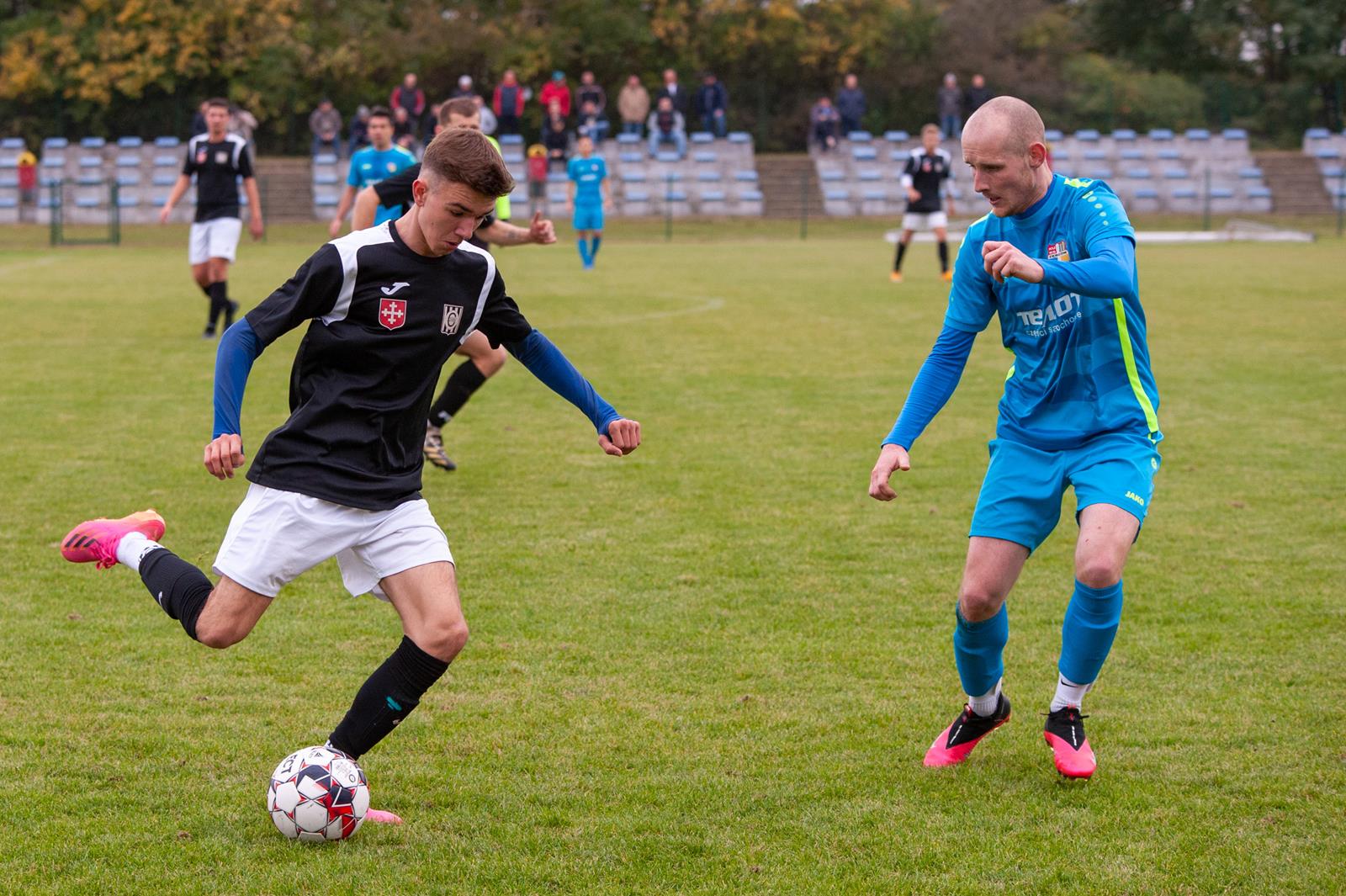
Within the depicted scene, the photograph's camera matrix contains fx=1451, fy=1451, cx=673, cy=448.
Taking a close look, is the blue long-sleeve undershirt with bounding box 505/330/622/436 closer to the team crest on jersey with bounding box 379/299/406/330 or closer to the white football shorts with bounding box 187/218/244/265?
the team crest on jersey with bounding box 379/299/406/330

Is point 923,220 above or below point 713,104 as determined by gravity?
below

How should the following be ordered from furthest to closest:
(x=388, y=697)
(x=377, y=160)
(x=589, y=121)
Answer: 1. (x=589, y=121)
2. (x=377, y=160)
3. (x=388, y=697)

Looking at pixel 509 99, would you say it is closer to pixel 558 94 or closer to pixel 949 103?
pixel 558 94

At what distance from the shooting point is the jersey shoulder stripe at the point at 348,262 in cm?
378

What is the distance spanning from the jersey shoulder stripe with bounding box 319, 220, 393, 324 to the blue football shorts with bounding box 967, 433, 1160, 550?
1886mm

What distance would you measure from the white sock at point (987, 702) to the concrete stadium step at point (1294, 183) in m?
37.1

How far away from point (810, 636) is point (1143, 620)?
136cm

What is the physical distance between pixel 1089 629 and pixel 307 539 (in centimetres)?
221

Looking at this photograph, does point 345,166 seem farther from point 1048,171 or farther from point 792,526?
point 1048,171

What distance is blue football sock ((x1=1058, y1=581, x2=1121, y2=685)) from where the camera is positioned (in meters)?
4.14

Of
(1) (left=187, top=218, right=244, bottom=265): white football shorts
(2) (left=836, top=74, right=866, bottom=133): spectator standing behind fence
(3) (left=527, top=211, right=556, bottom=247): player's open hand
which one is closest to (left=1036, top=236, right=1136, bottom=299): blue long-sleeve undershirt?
(3) (left=527, top=211, right=556, bottom=247): player's open hand

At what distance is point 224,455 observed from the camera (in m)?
3.63

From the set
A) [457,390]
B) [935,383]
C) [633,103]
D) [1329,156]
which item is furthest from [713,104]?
[935,383]

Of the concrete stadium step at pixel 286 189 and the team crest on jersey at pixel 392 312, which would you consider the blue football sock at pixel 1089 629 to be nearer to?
the team crest on jersey at pixel 392 312
